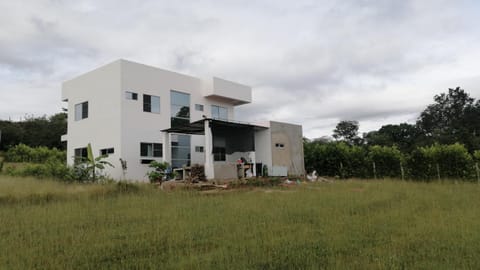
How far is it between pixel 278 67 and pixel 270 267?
58.1 feet

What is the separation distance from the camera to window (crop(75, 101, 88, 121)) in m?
23.4

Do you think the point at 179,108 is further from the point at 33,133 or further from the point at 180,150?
the point at 33,133

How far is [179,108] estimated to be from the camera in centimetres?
2434

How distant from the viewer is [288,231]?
22.2 ft

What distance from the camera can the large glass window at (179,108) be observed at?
23891 millimetres

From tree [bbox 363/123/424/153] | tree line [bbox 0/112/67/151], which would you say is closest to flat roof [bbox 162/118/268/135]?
tree line [bbox 0/112/67/151]

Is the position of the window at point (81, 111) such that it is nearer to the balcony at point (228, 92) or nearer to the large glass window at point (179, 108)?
the large glass window at point (179, 108)

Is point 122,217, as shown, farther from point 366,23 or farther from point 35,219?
Result: point 366,23

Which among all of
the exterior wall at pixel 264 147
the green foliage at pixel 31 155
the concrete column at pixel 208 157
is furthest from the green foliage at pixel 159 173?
the green foliage at pixel 31 155

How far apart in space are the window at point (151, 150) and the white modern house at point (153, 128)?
6cm

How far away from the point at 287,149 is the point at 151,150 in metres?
8.63

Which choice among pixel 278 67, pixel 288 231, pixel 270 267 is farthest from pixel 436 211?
pixel 278 67

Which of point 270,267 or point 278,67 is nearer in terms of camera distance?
point 270,267

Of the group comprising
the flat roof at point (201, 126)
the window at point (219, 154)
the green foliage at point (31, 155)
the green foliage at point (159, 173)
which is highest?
the flat roof at point (201, 126)
